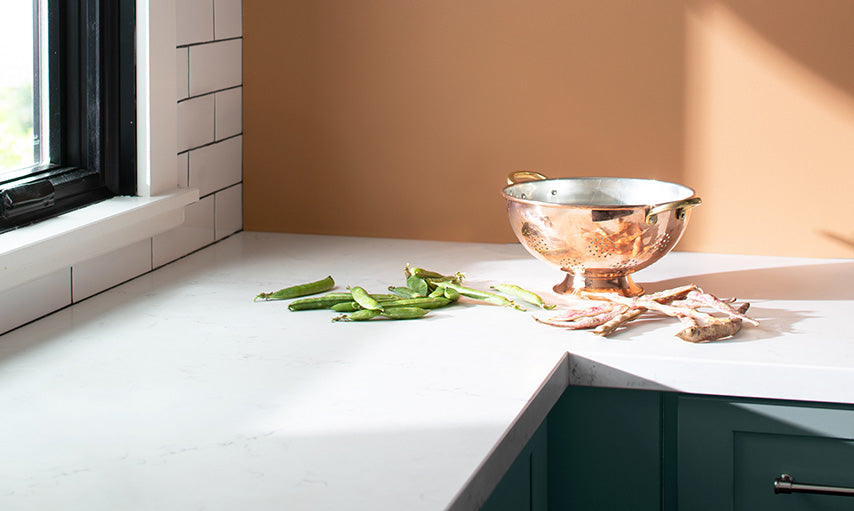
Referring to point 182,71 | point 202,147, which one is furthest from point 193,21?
point 202,147

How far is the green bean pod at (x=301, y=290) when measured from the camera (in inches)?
66.7

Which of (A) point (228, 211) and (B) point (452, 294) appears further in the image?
(A) point (228, 211)

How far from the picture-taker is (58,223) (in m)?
1.57

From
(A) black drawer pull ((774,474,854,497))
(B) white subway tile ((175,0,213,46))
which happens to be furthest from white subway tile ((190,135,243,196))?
(A) black drawer pull ((774,474,854,497))

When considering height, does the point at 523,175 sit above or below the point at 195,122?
below

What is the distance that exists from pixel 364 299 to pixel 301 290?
0.15 metres

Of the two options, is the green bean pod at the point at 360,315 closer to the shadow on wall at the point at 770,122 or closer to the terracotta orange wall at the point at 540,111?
the terracotta orange wall at the point at 540,111

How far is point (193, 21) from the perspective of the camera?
2004 millimetres

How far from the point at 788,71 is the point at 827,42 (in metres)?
0.09

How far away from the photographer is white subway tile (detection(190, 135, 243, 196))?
2072mm

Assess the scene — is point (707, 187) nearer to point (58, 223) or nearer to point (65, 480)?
point (58, 223)

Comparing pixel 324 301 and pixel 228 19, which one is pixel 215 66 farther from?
pixel 324 301

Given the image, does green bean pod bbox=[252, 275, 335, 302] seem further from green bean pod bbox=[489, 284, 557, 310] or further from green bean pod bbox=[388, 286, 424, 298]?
green bean pod bbox=[489, 284, 557, 310]

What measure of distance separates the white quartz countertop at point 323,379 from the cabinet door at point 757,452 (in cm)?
4
